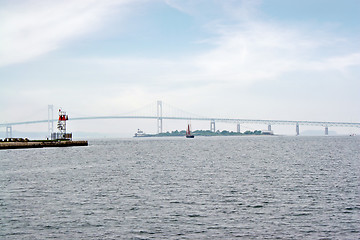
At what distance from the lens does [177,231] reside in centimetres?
1697

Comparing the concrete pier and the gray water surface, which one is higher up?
the concrete pier

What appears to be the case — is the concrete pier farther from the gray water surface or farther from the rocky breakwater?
the gray water surface

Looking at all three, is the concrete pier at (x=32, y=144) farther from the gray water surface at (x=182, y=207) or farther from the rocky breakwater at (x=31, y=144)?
the gray water surface at (x=182, y=207)

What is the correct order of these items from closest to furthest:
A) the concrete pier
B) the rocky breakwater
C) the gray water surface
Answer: the gray water surface, the concrete pier, the rocky breakwater

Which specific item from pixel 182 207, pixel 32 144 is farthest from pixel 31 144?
pixel 182 207

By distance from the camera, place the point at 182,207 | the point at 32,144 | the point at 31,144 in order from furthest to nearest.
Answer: the point at 32,144
the point at 31,144
the point at 182,207

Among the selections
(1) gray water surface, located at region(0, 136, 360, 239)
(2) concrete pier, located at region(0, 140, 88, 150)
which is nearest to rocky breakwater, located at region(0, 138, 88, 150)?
(2) concrete pier, located at region(0, 140, 88, 150)

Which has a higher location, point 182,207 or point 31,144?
point 31,144

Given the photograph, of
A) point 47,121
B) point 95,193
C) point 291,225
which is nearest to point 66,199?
point 95,193

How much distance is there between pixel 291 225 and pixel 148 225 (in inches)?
245

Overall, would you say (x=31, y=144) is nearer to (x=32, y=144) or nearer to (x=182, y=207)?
(x=32, y=144)

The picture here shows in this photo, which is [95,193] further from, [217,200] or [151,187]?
[217,200]

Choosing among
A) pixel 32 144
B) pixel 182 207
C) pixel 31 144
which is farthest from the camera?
pixel 32 144

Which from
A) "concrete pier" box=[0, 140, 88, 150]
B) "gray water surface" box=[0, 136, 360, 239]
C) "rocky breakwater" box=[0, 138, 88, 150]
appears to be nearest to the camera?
"gray water surface" box=[0, 136, 360, 239]
